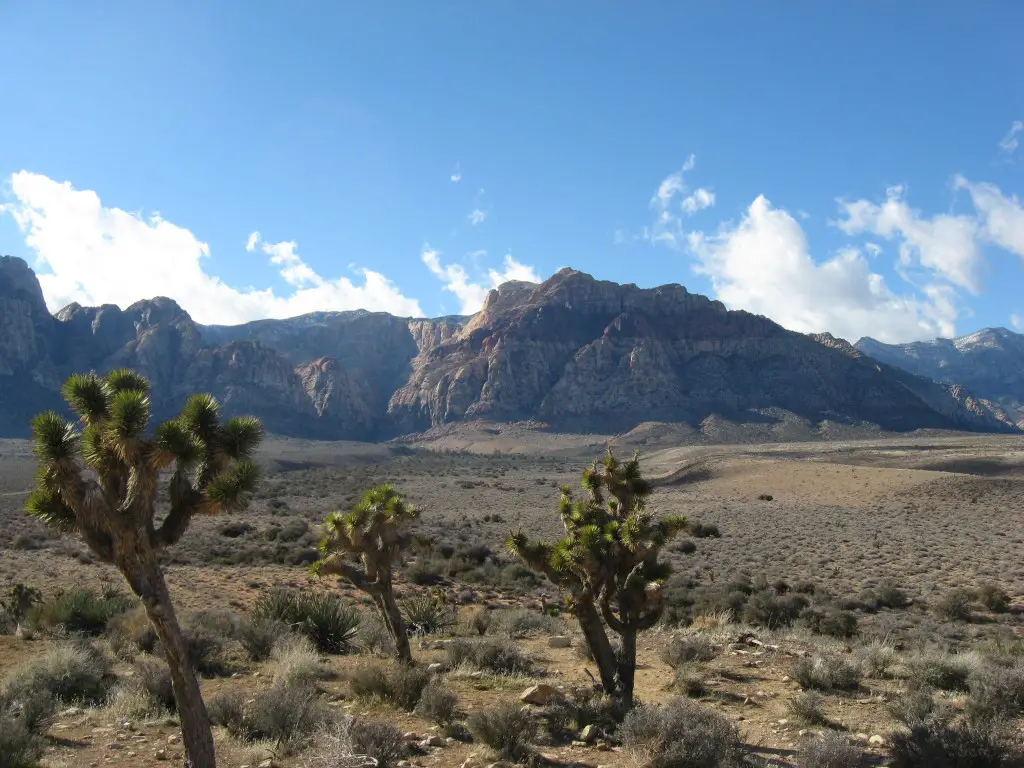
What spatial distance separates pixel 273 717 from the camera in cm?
783

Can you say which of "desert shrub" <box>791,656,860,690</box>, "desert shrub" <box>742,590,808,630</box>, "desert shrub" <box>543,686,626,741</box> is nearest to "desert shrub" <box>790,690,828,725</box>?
"desert shrub" <box>791,656,860,690</box>

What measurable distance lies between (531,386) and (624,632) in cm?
16699

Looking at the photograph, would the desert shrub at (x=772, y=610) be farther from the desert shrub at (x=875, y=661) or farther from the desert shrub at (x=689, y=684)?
the desert shrub at (x=689, y=684)

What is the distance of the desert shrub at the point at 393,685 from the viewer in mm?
9312

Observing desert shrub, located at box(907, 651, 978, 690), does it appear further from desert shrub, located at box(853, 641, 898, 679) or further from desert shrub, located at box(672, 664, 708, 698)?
desert shrub, located at box(672, 664, 708, 698)

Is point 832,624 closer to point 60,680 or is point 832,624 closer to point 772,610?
point 772,610

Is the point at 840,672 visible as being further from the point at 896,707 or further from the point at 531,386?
the point at 531,386

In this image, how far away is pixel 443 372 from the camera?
196m

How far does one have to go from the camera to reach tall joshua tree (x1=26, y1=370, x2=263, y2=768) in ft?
21.9

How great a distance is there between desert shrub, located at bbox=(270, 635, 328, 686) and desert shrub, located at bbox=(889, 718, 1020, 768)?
24.0ft

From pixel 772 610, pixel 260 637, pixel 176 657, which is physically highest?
pixel 176 657

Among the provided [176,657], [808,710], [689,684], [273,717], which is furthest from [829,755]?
[176,657]

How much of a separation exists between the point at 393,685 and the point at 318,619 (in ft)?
16.4

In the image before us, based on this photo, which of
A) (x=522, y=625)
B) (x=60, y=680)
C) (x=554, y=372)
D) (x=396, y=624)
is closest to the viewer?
(x=60, y=680)
